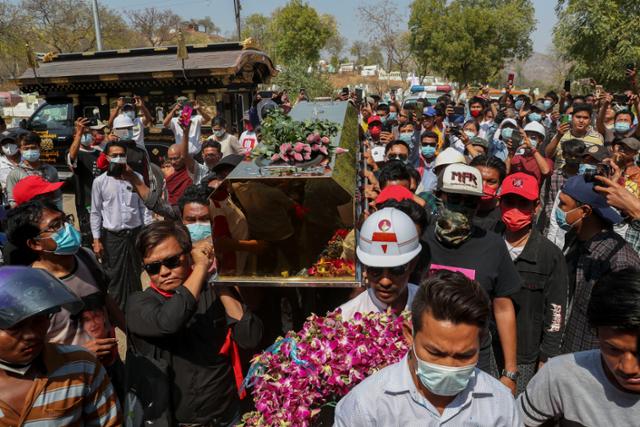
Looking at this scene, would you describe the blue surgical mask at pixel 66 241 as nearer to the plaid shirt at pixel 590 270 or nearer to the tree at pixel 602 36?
the plaid shirt at pixel 590 270

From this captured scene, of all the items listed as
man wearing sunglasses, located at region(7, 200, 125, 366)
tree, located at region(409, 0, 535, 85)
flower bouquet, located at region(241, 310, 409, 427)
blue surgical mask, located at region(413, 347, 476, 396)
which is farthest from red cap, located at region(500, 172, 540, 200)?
tree, located at region(409, 0, 535, 85)

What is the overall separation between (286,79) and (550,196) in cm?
2220

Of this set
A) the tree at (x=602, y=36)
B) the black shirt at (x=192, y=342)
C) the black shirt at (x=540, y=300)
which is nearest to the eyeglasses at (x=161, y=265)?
the black shirt at (x=192, y=342)

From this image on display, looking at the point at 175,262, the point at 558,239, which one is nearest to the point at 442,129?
the point at 558,239

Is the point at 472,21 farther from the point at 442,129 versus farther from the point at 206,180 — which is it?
the point at 206,180

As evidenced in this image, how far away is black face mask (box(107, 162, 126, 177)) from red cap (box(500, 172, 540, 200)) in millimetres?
3711

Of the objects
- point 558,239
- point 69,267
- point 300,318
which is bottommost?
point 300,318

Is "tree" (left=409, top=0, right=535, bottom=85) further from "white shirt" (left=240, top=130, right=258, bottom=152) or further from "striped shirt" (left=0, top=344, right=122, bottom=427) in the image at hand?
"striped shirt" (left=0, top=344, right=122, bottom=427)

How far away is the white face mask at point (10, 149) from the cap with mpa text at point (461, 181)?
5.85m

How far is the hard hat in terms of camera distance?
1.81 meters

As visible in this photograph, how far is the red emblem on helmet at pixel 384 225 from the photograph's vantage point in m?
2.50

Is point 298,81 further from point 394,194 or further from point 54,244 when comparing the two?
point 54,244

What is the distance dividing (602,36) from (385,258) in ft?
76.8

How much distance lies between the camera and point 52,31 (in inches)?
1586
